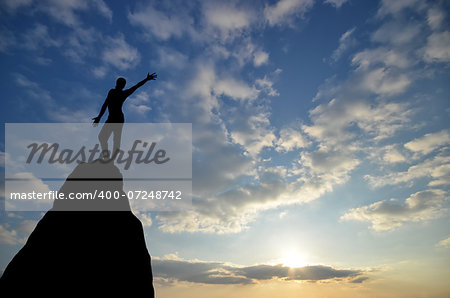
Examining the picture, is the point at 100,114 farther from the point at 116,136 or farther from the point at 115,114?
the point at 116,136

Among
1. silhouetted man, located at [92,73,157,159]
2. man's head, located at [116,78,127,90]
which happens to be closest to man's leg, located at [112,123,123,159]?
silhouetted man, located at [92,73,157,159]

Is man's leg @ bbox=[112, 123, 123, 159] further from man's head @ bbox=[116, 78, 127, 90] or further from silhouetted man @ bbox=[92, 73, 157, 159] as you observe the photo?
man's head @ bbox=[116, 78, 127, 90]

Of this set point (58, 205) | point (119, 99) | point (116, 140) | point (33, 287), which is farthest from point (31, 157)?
point (33, 287)

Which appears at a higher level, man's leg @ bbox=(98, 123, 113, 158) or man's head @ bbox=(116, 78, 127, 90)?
man's head @ bbox=(116, 78, 127, 90)

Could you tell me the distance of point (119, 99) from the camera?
1430 centimetres

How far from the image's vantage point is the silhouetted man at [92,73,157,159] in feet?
45.3

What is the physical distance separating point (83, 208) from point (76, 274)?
2.98m

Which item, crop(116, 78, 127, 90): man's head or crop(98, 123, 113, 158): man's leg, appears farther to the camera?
crop(116, 78, 127, 90): man's head

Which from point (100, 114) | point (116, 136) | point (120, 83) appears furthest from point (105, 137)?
point (120, 83)

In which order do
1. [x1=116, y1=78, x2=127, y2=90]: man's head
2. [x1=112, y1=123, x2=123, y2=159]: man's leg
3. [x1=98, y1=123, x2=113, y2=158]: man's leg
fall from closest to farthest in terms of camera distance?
[x1=98, y1=123, x2=113, y2=158]: man's leg → [x1=112, y1=123, x2=123, y2=159]: man's leg → [x1=116, y1=78, x2=127, y2=90]: man's head

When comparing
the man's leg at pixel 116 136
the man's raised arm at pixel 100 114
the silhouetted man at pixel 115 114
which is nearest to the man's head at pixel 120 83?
the silhouetted man at pixel 115 114

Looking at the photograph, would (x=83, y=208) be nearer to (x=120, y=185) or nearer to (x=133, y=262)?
(x=120, y=185)

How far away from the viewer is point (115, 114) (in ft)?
46.2

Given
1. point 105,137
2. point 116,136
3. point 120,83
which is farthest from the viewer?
point 120,83
